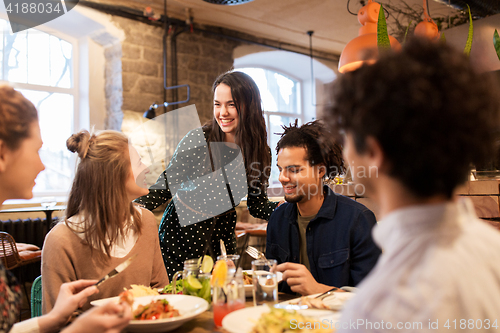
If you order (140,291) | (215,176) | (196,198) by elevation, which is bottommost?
(140,291)

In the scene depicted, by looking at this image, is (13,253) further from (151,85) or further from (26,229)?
(151,85)

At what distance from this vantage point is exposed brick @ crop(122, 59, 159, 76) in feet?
15.9

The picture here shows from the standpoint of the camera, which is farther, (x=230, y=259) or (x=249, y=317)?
(x=230, y=259)

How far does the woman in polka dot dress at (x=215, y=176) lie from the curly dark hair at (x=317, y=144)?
279mm

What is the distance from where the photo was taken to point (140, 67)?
16.3ft

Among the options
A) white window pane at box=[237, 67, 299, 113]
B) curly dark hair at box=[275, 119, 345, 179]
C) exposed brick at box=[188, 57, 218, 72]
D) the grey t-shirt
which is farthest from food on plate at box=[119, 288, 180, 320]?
white window pane at box=[237, 67, 299, 113]

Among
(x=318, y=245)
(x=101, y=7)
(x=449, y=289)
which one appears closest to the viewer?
(x=449, y=289)

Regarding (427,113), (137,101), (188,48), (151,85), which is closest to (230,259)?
(427,113)

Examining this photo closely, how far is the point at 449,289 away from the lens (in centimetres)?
53

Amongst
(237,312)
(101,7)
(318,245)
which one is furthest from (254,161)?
(101,7)

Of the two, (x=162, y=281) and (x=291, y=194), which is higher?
(x=291, y=194)

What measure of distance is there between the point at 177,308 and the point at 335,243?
2.40ft

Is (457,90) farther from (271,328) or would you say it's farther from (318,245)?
(318,245)

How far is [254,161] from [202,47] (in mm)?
3829
